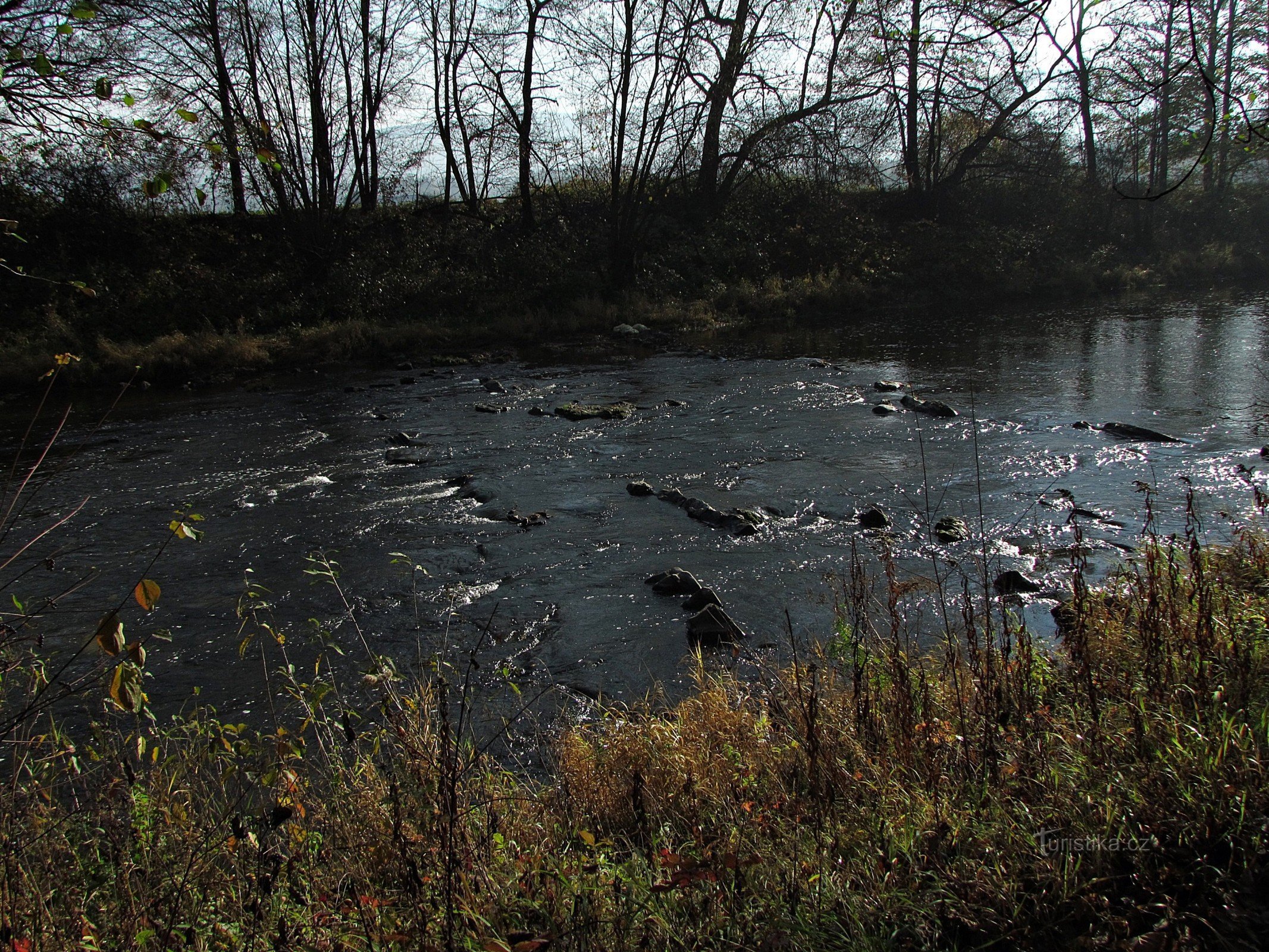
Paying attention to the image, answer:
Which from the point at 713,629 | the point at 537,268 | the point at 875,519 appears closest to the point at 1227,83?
the point at 537,268

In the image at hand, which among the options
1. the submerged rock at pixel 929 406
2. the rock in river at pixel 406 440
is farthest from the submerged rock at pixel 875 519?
the rock in river at pixel 406 440

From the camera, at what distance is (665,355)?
18.2 meters

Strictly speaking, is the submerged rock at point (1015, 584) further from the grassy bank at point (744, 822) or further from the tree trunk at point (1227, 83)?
the tree trunk at point (1227, 83)

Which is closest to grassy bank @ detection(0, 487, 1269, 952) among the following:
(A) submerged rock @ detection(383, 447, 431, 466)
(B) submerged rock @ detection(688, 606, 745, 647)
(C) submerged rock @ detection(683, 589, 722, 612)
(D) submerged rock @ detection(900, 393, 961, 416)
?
(B) submerged rock @ detection(688, 606, 745, 647)

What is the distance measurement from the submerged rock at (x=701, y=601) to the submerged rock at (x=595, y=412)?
6.67 metres

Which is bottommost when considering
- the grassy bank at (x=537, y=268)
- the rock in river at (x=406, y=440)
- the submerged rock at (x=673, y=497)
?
the submerged rock at (x=673, y=497)

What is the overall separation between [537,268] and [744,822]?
24081 millimetres

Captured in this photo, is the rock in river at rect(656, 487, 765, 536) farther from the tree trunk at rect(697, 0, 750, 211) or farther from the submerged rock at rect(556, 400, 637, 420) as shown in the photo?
the tree trunk at rect(697, 0, 750, 211)

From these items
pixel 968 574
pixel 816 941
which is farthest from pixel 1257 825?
pixel 968 574

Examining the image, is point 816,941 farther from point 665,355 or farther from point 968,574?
point 665,355

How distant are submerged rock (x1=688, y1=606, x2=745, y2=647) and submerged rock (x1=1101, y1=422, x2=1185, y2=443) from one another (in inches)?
255

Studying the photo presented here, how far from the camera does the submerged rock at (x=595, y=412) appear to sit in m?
12.3

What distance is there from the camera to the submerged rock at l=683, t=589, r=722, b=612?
18.7ft

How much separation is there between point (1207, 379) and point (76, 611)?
46.0 feet
